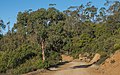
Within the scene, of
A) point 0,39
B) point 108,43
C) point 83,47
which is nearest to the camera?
point 108,43

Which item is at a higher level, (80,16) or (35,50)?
(80,16)

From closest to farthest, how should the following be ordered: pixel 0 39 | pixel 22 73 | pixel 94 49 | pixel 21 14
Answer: pixel 22 73 < pixel 21 14 < pixel 94 49 < pixel 0 39

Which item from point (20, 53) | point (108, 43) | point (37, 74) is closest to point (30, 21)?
point (20, 53)

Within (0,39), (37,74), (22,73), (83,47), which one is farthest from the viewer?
(0,39)

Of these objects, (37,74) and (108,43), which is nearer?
(37,74)

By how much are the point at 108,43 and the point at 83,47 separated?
20812 millimetres

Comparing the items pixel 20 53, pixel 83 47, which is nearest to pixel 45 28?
pixel 20 53

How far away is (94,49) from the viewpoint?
61250 mm

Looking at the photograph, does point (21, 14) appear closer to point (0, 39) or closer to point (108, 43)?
point (108, 43)

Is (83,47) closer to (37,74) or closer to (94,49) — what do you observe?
(94,49)

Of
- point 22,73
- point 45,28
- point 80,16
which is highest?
point 80,16

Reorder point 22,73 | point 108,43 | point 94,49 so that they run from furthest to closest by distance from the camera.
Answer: point 94,49 → point 108,43 → point 22,73

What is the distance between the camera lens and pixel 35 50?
45344 millimetres

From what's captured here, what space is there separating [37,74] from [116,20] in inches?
1588
